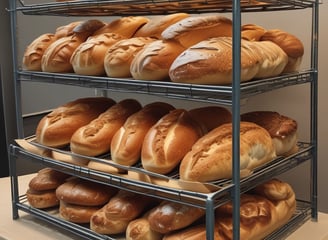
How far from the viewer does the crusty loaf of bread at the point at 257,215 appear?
119cm

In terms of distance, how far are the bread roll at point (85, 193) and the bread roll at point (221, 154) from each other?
37cm

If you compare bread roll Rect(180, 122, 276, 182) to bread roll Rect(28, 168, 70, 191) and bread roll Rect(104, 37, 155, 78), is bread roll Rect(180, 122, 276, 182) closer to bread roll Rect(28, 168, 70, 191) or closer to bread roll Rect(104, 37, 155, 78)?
bread roll Rect(104, 37, 155, 78)

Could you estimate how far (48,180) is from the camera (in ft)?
5.20

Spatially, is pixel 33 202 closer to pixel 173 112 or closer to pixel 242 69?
pixel 173 112

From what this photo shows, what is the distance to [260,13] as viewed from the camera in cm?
165

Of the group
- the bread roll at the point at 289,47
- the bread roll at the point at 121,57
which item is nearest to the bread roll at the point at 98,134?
the bread roll at the point at 121,57

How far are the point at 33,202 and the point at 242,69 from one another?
0.87m

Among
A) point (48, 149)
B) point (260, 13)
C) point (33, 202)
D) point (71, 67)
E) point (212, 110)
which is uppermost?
point (260, 13)

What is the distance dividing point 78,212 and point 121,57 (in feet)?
1.58

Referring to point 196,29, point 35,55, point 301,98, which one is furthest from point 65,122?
point 301,98

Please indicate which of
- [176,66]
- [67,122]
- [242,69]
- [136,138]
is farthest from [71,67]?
[242,69]

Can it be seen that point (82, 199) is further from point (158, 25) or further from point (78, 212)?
point (158, 25)

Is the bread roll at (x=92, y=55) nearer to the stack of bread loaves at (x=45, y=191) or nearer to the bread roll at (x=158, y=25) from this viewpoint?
the bread roll at (x=158, y=25)

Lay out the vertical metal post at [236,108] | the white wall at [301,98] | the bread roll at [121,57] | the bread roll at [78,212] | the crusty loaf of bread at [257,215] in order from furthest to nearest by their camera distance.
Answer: the white wall at [301,98] < the bread roll at [78,212] < the bread roll at [121,57] < the crusty loaf of bread at [257,215] < the vertical metal post at [236,108]
